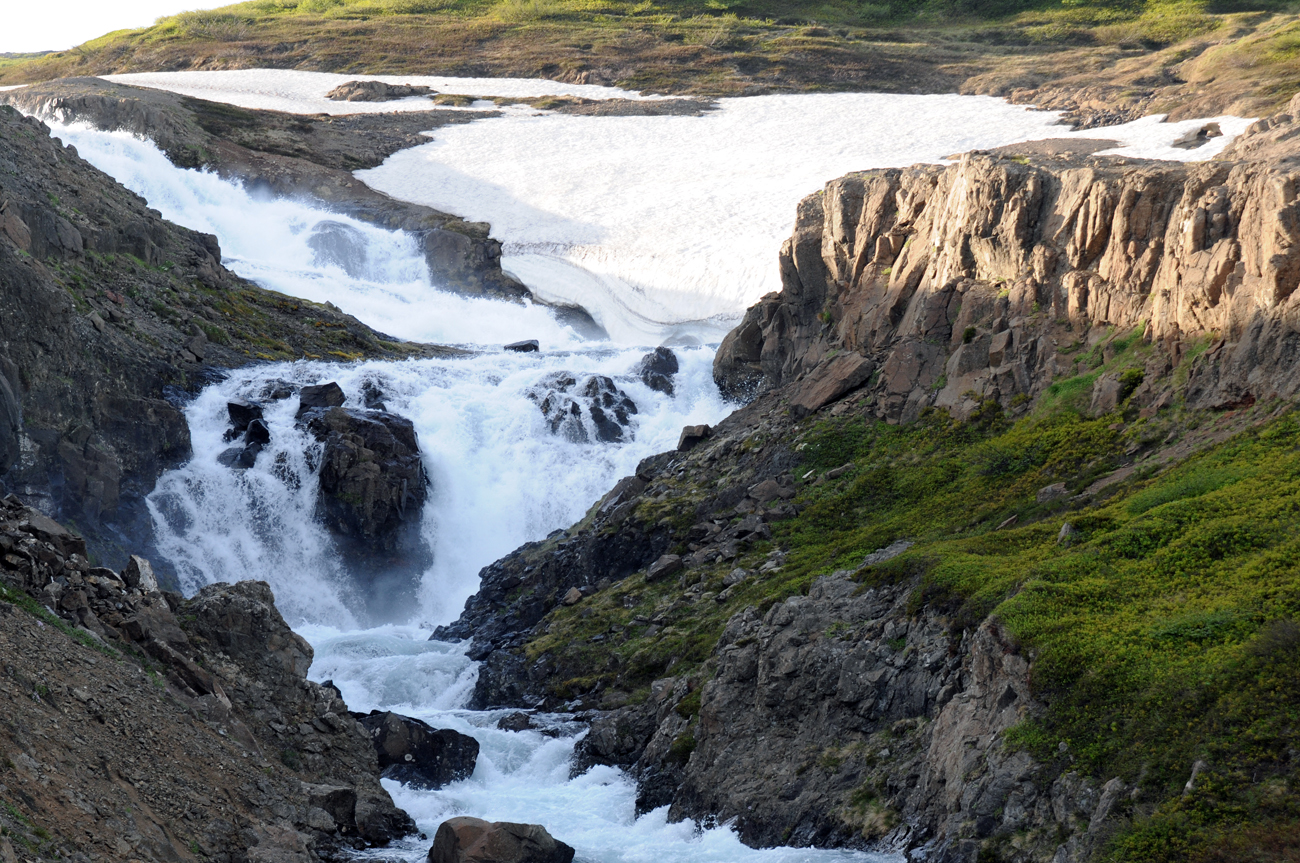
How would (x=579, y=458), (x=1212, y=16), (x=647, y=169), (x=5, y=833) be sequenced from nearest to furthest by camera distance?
1. (x=5, y=833)
2. (x=579, y=458)
3. (x=647, y=169)
4. (x=1212, y=16)

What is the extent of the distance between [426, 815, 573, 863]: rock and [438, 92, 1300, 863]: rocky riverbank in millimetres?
2655

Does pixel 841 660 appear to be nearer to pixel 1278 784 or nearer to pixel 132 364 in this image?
pixel 1278 784

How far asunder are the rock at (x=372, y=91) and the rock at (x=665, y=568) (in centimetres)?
7231

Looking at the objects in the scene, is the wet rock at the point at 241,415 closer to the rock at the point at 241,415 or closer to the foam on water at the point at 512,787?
the rock at the point at 241,415

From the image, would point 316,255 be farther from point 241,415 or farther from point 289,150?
point 241,415

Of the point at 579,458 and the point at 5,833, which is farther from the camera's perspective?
the point at 579,458

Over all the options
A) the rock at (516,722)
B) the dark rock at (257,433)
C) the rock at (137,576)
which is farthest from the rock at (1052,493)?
the dark rock at (257,433)

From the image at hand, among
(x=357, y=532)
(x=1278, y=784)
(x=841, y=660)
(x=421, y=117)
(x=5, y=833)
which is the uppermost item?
(x=421, y=117)

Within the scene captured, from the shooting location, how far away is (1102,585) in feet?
49.2

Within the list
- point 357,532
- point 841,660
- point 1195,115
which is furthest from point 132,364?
point 1195,115

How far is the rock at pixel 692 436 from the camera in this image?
33.5 m

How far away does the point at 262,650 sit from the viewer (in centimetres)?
1923

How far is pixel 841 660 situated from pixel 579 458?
833 inches

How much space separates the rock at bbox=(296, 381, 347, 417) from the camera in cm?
3622
